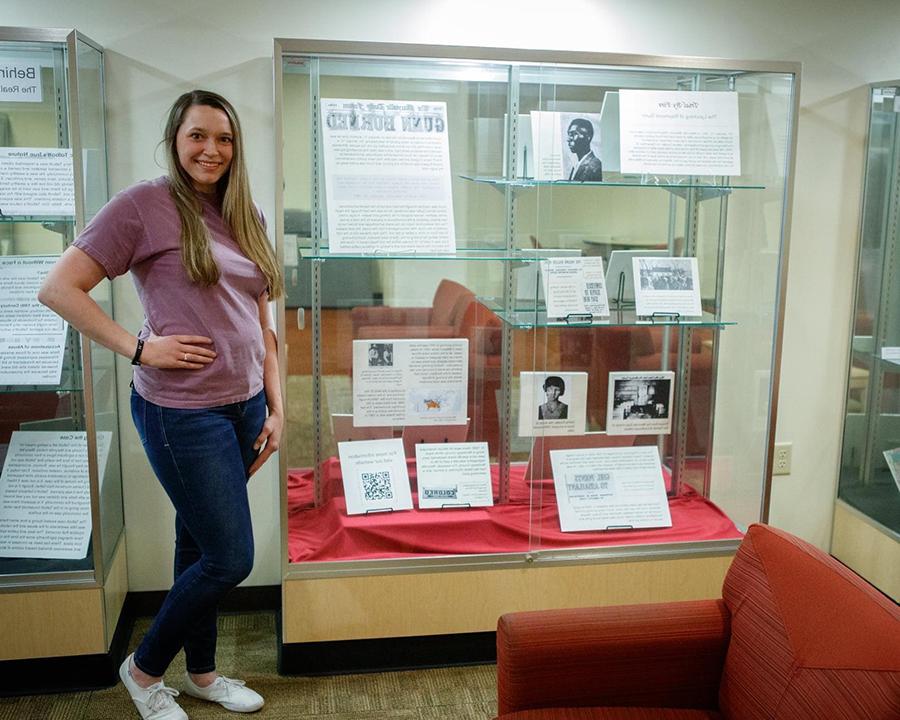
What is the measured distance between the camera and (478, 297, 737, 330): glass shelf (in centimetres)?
284

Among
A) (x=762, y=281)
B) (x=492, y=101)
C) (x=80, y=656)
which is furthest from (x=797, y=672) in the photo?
(x=80, y=656)

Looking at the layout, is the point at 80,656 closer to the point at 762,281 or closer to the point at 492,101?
the point at 492,101

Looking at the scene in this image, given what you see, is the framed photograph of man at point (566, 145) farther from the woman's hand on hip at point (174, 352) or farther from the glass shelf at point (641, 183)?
the woman's hand on hip at point (174, 352)

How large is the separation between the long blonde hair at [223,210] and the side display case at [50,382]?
1.22 ft

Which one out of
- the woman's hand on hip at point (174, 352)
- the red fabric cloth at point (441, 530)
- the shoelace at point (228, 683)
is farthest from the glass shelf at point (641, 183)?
the shoelace at point (228, 683)

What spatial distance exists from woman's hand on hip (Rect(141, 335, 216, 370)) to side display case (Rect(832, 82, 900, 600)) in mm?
2308

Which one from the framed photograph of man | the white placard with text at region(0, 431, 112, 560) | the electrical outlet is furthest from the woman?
the electrical outlet

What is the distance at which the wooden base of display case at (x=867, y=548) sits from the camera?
128 inches

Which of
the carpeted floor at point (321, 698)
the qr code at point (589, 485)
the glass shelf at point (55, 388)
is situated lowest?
the carpeted floor at point (321, 698)

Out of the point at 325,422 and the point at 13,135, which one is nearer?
the point at 13,135

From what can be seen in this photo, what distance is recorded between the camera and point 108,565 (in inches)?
109

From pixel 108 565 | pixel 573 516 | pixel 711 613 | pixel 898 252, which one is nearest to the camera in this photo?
pixel 711 613

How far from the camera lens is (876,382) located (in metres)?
3.38

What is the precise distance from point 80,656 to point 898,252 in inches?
114
